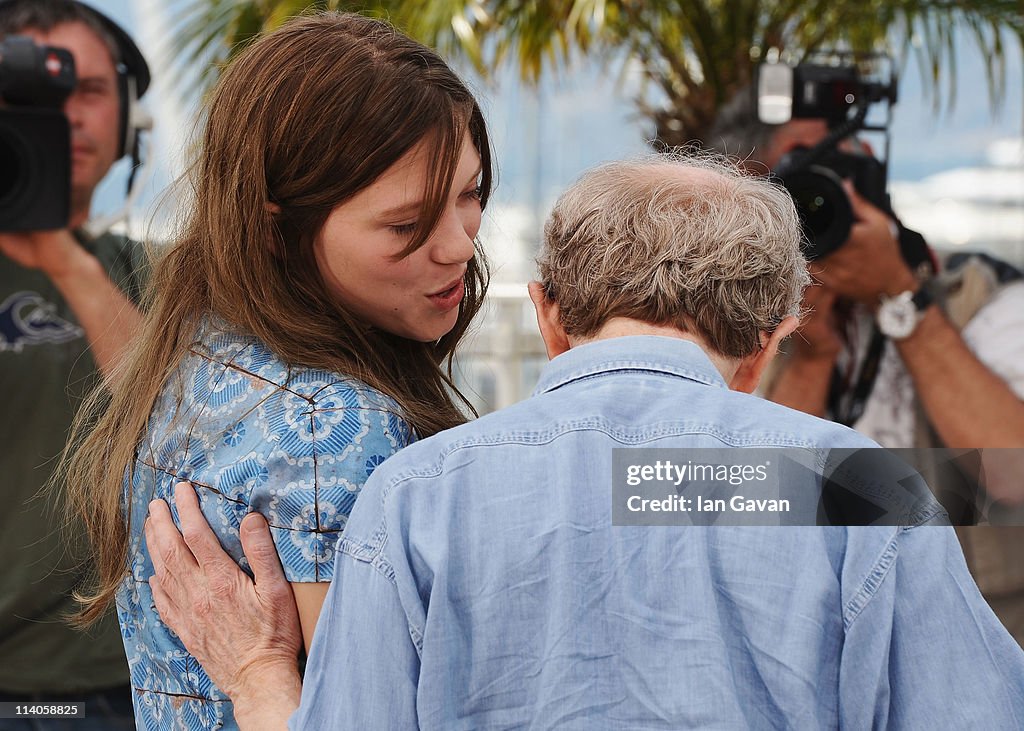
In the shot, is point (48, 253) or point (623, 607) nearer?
point (623, 607)

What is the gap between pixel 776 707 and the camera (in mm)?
719

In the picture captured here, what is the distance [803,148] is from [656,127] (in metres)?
0.82

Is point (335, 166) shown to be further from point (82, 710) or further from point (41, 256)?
point (82, 710)

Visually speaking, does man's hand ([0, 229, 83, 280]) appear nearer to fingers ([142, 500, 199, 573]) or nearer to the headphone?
the headphone

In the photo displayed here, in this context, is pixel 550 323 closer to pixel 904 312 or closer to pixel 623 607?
pixel 623 607

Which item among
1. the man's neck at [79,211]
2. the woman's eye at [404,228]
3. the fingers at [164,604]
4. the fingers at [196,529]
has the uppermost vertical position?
the woman's eye at [404,228]

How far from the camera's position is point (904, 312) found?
1.84 m

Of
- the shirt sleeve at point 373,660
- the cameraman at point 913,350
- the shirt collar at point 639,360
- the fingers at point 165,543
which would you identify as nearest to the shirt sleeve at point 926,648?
the shirt collar at point 639,360

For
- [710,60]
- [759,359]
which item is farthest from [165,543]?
[710,60]

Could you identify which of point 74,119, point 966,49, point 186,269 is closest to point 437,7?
point 74,119

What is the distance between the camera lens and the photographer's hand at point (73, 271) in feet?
6.01

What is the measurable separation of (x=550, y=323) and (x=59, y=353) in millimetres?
1261

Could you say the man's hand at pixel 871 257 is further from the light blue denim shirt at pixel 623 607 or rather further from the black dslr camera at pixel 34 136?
the black dslr camera at pixel 34 136

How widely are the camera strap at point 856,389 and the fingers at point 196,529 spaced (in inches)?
52.9
